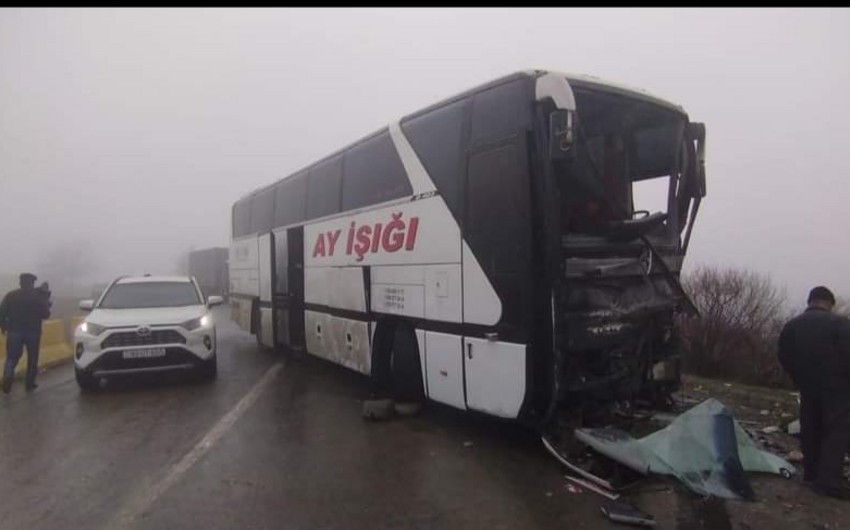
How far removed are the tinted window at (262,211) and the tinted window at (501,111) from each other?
25.2ft

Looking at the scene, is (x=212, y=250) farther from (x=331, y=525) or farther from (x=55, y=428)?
(x=331, y=525)

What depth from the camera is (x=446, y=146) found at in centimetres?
632

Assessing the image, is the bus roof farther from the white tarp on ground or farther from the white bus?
the white tarp on ground

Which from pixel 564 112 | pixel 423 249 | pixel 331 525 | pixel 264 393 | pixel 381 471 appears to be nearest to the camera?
pixel 331 525

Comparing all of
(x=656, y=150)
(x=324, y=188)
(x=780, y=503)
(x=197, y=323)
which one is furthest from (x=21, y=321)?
(x=780, y=503)

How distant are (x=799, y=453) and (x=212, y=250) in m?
38.7

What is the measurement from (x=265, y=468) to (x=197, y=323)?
454cm

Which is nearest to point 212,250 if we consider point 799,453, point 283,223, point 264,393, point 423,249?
point 283,223

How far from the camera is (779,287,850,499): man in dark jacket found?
4.62 metres

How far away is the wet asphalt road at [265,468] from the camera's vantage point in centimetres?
438

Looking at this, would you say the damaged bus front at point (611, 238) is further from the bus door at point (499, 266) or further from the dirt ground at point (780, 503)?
the dirt ground at point (780, 503)

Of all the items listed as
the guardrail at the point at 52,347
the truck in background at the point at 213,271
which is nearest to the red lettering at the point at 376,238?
the guardrail at the point at 52,347

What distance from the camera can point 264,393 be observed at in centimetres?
Answer: 896

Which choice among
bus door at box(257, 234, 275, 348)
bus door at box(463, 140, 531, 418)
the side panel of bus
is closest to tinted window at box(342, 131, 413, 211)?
the side panel of bus
